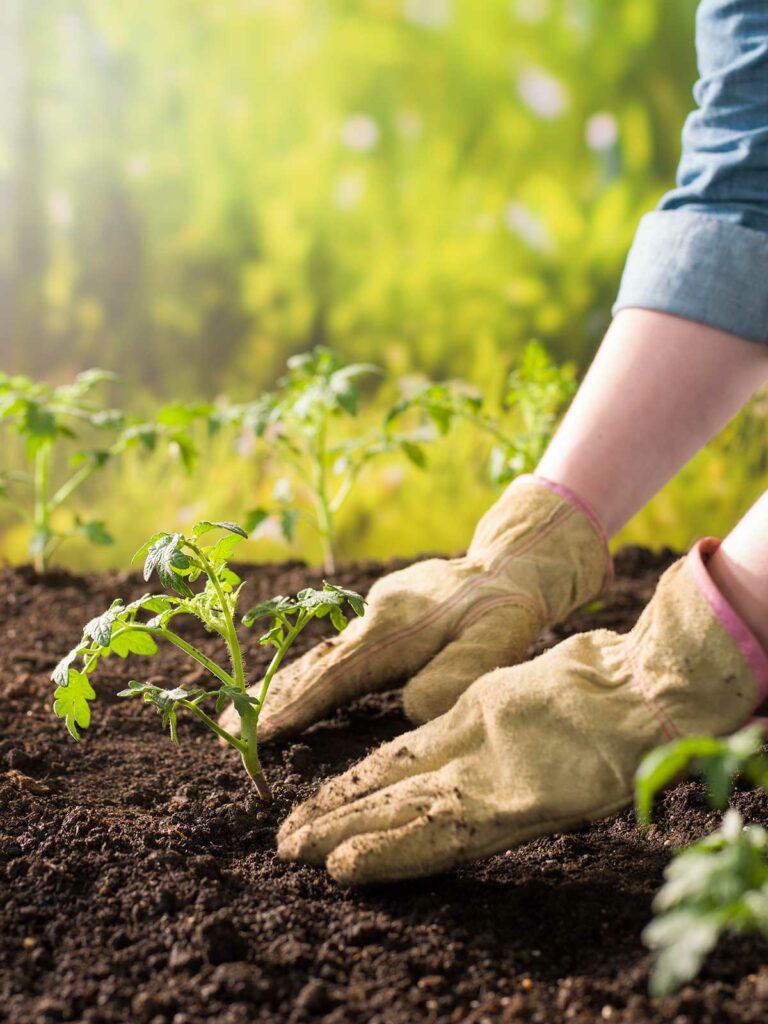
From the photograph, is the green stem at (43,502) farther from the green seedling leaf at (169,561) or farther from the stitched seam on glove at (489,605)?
the green seedling leaf at (169,561)

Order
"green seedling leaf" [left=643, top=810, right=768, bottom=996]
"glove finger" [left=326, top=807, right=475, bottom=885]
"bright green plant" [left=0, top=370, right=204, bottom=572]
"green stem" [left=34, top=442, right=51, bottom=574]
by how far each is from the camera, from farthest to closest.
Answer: "green stem" [left=34, top=442, right=51, bottom=574] → "bright green plant" [left=0, top=370, right=204, bottom=572] → "glove finger" [left=326, top=807, right=475, bottom=885] → "green seedling leaf" [left=643, top=810, right=768, bottom=996]

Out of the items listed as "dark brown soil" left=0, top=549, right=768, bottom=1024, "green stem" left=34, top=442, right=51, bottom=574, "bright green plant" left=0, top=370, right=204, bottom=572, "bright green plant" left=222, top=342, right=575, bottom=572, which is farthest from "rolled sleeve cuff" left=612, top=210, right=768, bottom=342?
"green stem" left=34, top=442, right=51, bottom=574

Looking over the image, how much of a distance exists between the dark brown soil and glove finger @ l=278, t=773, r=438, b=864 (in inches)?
1.6

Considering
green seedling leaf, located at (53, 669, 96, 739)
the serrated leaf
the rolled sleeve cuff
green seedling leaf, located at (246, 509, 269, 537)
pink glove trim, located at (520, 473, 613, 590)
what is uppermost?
the rolled sleeve cuff

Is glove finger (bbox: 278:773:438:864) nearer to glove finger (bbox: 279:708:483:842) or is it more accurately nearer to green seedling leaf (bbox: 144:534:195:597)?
glove finger (bbox: 279:708:483:842)

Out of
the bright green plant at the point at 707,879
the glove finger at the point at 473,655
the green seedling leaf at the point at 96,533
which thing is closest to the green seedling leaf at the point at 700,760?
the bright green plant at the point at 707,879

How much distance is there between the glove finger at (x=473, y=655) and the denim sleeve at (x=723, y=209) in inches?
21.3

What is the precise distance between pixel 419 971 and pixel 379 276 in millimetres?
2438

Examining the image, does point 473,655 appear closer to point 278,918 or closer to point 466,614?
point 466,614

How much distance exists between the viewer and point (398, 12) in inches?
121

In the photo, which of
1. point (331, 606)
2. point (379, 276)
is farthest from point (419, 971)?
point (379, 276)

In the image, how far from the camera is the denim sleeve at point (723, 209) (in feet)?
5.49

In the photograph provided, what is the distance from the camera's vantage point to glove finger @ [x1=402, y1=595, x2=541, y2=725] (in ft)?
5.54

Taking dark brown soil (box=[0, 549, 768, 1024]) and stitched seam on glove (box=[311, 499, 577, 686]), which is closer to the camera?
dark brown soil (box=[0, 549, 768, 1024])
